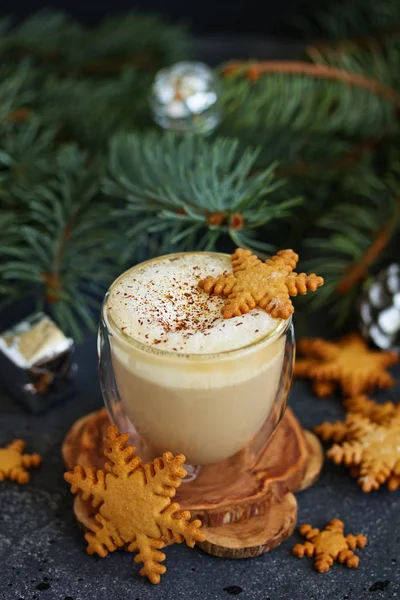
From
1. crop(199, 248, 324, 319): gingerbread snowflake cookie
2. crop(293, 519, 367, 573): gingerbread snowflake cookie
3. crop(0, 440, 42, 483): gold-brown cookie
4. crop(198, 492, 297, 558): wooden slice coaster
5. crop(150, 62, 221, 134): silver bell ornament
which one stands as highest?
crop(150, 62, 221, 134): silver bell ornament

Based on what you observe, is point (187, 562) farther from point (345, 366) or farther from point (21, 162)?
point (21, 162)

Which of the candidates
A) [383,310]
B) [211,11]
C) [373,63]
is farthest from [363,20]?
[383,310]

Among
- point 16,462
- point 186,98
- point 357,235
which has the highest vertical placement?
point 186,98

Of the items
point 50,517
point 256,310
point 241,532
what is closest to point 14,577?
point 50,517

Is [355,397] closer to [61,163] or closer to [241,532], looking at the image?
[241,532]

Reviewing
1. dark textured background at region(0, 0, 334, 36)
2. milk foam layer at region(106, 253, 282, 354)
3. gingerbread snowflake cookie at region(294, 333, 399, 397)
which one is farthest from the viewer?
dark textured background at region(0, 0, 334, 36)

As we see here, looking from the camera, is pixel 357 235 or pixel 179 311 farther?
pixel 357 235

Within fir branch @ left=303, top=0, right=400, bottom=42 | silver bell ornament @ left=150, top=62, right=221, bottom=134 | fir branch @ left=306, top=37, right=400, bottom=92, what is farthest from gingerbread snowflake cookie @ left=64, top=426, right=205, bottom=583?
fir branch @ left=303, top=0, right=400, bottom=42

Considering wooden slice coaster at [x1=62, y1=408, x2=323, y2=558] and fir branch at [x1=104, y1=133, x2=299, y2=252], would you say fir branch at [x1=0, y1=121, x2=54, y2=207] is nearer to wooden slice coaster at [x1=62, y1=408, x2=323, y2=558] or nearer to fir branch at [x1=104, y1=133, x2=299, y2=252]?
fir branch at [x1=104, y1=133, x2=299, y2=252]
